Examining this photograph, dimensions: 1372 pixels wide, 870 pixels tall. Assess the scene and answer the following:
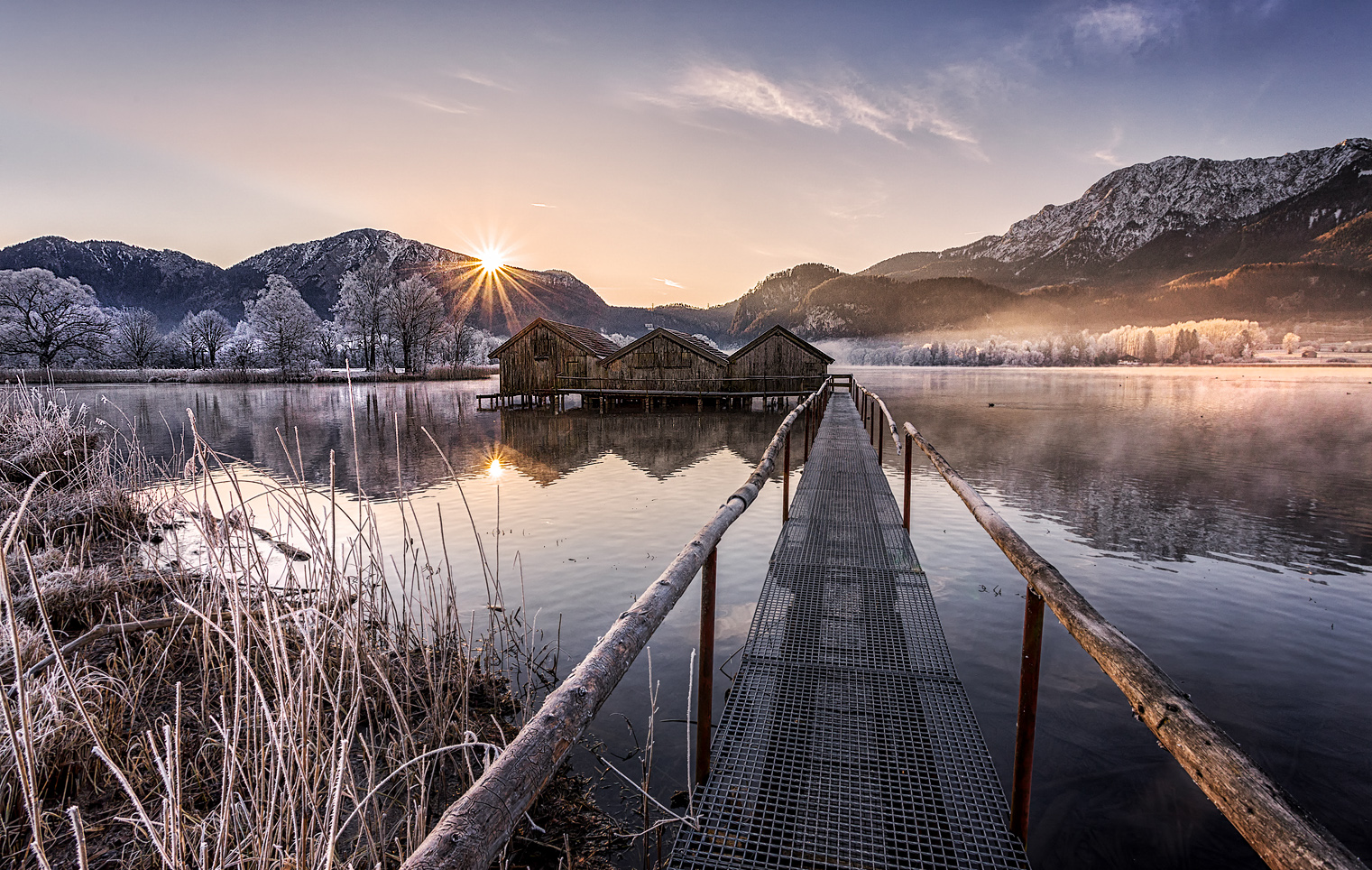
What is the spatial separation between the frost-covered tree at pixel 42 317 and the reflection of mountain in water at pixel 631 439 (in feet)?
157

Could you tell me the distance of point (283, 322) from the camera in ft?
200

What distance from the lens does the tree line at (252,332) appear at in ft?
179

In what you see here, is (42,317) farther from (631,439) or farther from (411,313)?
(631,439)

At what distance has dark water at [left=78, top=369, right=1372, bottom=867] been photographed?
4.69m

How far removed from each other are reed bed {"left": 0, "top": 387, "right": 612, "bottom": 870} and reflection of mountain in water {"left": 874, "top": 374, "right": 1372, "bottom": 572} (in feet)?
36.5

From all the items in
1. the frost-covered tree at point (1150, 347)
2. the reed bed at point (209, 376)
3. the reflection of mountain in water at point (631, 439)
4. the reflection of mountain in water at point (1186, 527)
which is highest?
the frost-covered tree at point (1150, 347)

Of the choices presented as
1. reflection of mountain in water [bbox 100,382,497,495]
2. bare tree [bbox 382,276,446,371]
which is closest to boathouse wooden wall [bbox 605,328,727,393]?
reflection of mountain in water [bbox 100,382,497,495]

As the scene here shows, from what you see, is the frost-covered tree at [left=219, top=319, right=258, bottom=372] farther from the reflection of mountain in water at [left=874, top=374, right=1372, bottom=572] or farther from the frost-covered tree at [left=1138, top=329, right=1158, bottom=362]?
the frost-covered tree at [left=1138, top=329, right=1158, bottom=362]

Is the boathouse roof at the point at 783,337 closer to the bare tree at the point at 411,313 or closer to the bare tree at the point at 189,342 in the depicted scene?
the bare tree at the point at 411,313

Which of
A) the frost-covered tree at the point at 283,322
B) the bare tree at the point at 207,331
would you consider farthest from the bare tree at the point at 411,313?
the bare tree at the point at 207,331

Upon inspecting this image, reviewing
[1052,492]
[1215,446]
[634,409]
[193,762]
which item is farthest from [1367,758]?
[634,409]

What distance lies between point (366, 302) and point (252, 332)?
31.9 m

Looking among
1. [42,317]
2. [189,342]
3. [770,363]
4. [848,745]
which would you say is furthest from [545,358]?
[189,342]

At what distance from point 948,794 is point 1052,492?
14.9 metres
